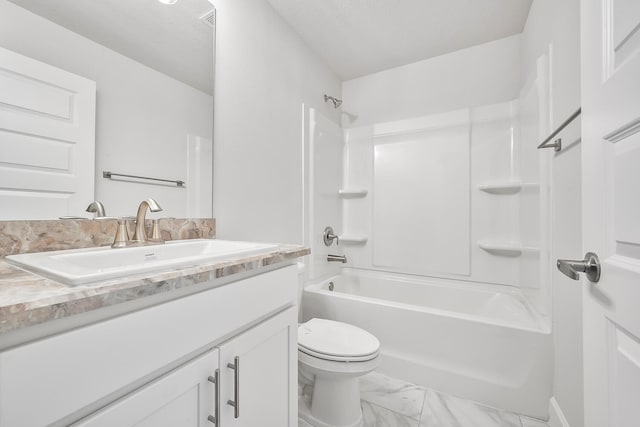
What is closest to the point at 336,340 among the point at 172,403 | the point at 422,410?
the point at 422,410

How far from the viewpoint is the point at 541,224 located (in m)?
1.48

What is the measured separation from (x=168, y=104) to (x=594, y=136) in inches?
55.9

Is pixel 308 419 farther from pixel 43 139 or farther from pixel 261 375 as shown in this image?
pixel 43 139

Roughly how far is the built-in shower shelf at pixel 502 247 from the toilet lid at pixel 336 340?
1.25 meters

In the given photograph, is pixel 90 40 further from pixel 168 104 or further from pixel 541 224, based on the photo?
pixel 541 224

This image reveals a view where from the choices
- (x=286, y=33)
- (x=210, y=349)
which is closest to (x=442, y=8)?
(x=286, y=33)

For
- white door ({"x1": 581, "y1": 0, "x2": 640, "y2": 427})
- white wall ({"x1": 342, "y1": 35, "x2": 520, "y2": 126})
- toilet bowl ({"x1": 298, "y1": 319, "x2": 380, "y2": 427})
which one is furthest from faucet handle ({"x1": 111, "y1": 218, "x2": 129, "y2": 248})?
white wall ({"x1": 342, "y1": 35, "x2": 520, "y2": 126})

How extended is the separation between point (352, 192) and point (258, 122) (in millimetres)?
1182

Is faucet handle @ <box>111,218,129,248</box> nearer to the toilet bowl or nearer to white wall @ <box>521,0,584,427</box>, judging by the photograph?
the toilet bowl

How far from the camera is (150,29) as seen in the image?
1118 mm

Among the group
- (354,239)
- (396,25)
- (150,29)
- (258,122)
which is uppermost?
(396,25)

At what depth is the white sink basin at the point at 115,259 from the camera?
1.71 ft

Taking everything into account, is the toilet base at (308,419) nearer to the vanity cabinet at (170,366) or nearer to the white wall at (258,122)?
the vanity cabinet at (170,366)

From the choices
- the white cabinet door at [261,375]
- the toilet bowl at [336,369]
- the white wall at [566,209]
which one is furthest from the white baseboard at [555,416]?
the white cabinet door at [261,375]
